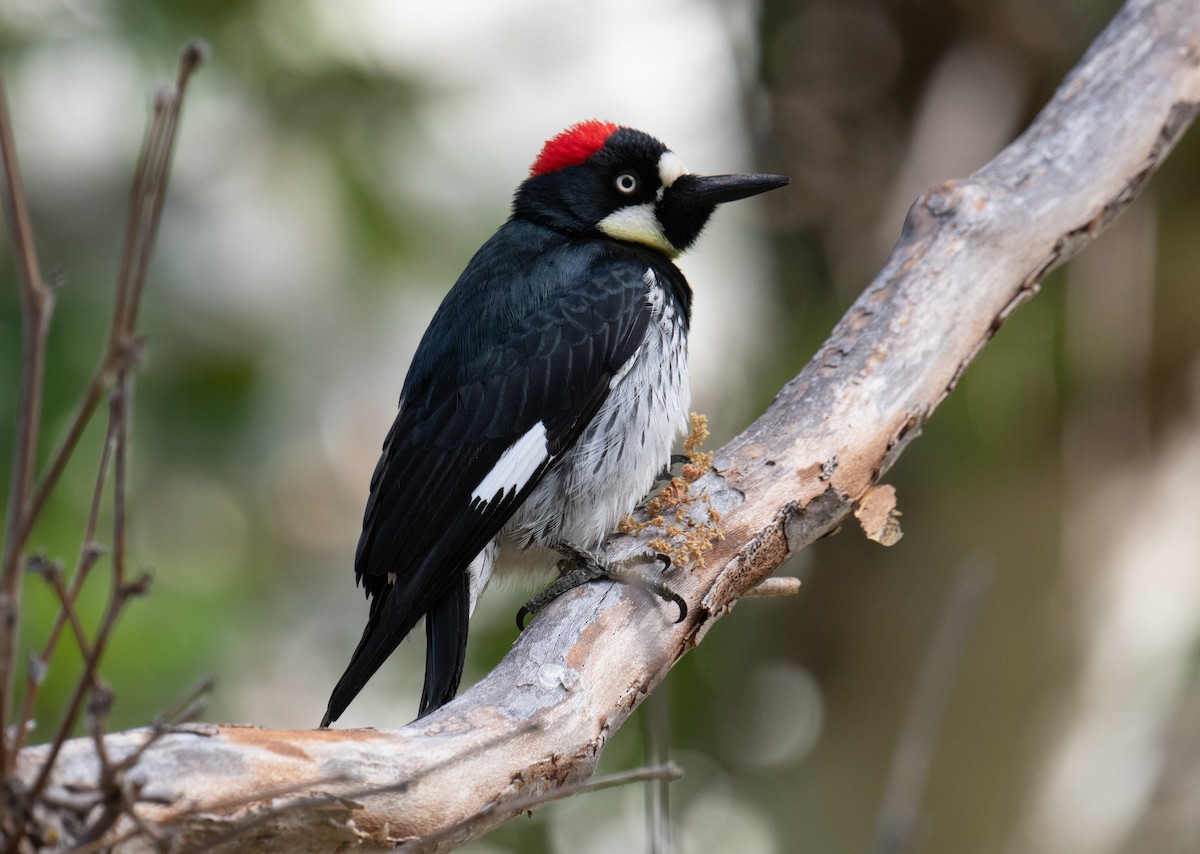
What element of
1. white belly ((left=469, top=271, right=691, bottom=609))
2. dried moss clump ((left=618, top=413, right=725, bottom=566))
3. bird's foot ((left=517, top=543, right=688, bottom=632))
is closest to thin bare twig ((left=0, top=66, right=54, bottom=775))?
bird's foot ((left=517, top=543, right=688, bottom=632))

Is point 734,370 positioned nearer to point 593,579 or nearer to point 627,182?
point 627,182

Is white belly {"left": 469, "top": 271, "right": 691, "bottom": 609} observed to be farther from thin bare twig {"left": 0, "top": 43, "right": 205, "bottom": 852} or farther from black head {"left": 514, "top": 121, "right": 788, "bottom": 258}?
thin bare twig {"left": 0, "top": 43, "right": 205, "bottom": 852}

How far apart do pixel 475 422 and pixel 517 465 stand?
0.13 m

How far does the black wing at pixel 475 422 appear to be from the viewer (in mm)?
2279

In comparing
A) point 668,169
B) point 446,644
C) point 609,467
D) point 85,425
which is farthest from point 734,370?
point 85,425

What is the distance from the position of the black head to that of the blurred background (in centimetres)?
139

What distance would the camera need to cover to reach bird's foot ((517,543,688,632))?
6.89 ft

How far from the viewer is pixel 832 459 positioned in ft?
7.56

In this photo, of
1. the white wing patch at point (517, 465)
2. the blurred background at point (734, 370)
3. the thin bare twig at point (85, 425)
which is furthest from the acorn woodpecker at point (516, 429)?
the blurred background at point (734, 370)

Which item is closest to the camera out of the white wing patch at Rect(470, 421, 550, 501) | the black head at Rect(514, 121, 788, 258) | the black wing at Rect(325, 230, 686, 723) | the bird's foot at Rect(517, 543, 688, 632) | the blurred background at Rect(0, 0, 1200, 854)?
the bird's foot at Rect(517, 543, 688, 632)

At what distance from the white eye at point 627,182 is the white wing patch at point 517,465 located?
702mm

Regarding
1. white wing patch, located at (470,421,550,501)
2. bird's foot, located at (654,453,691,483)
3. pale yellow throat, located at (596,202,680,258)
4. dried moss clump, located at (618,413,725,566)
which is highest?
pale yellow throat, located at (596,202,680,258)

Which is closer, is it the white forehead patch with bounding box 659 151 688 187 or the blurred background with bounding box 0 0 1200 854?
the white forehead patch with bounding box 659 151 688 187

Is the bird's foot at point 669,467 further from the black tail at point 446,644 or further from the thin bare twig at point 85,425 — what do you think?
the thin bare twig at point 85,425
